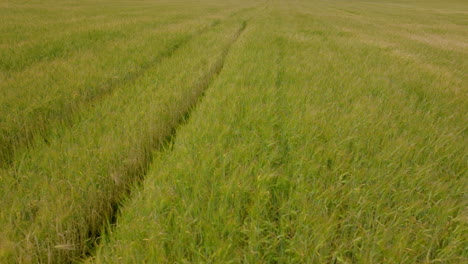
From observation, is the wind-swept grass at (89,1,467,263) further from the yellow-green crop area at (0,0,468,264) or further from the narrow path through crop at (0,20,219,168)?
the narrow path through crop at (0,20,219,168)

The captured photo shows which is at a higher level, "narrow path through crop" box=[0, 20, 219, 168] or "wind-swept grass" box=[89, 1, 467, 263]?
"narrow path through crop" box=[0, 20, 219, 168]

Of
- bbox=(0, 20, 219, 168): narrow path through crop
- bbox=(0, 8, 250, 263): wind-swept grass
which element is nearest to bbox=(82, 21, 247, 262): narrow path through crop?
bbox=(0, 8, 250, 263): wind-swept grass

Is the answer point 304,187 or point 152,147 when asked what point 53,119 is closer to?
point 152,147

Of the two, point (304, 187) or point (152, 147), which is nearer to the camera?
point (304, 187)

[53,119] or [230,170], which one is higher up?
[53,119]

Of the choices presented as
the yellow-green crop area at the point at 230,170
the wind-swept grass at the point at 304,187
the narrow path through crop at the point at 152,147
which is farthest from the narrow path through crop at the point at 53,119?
the wind-swept grass at the point at 304,187

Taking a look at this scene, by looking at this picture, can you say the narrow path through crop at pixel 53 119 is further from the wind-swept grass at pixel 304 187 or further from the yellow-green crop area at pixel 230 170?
the wind-swept grass at pixel 304 187

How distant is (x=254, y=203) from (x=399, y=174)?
2.93ft

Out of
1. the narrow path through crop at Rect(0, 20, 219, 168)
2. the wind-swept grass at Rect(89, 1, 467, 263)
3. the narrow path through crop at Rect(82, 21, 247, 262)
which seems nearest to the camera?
the wind-swept grass at Rect(89, 1, 467, 263)

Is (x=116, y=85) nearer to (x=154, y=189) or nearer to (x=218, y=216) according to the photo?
(x=154, y=189)

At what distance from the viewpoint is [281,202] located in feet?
3.84

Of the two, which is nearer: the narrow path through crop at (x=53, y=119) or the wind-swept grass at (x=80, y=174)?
the wind-swept grass at (x=80, y=174)

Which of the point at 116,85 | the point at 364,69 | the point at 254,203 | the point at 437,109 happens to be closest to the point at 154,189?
the point at 254,203

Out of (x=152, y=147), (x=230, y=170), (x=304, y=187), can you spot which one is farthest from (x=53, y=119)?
(x=304, y=187)
